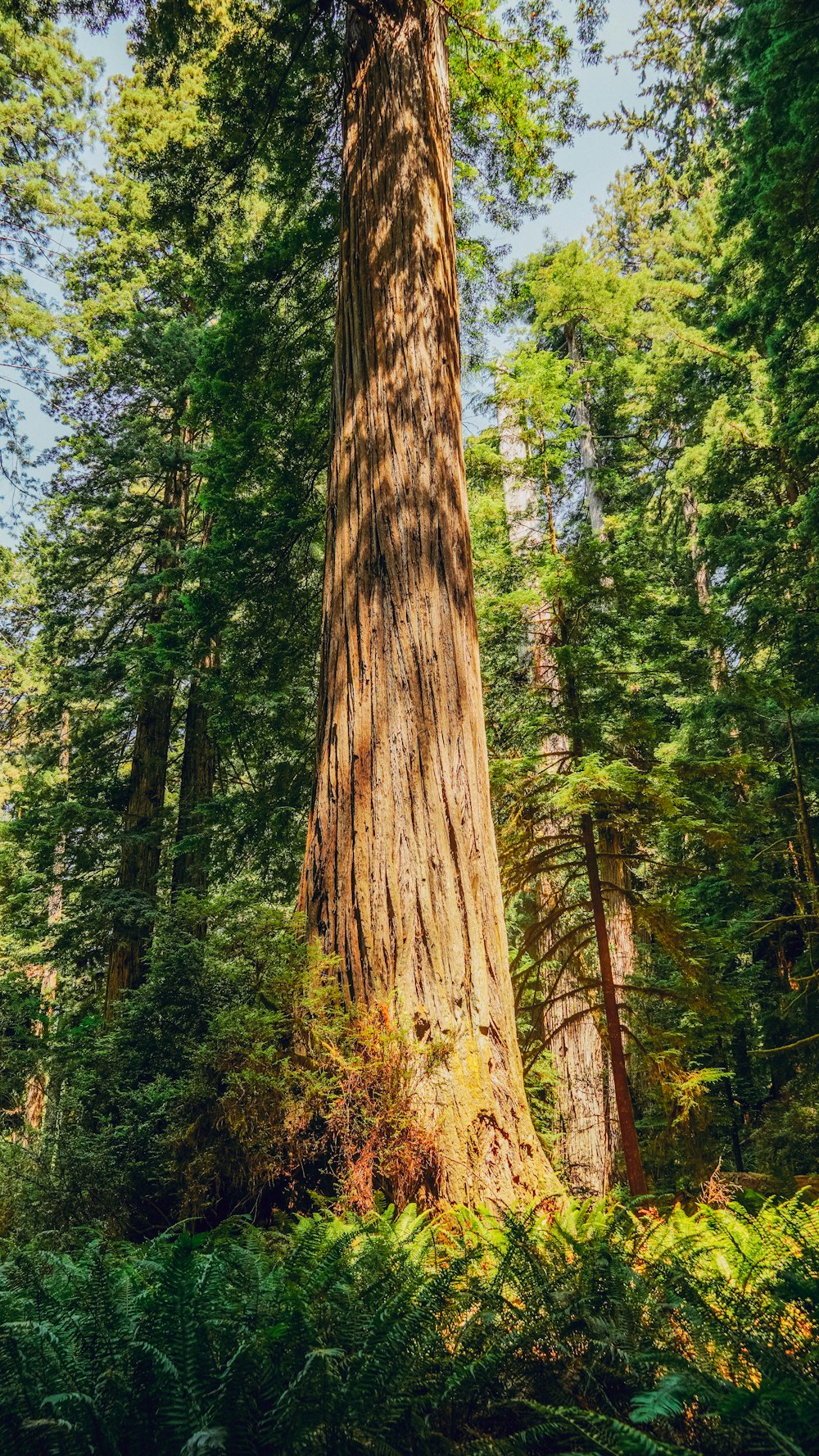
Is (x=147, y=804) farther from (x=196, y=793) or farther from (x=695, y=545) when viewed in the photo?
(x=695, y=545)

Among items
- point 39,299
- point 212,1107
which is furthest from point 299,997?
point 39,299

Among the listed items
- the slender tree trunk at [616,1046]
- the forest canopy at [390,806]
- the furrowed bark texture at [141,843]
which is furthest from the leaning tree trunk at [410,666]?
the furrowed bark texture at [141,843]

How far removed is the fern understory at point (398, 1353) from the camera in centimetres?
126

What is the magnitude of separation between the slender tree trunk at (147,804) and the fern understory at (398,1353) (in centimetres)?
655

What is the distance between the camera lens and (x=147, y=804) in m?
10.3

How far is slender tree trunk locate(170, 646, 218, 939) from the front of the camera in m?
7.80

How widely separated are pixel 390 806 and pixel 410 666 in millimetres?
701

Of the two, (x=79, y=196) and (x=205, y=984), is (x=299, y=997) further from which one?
(x=79, y=196)

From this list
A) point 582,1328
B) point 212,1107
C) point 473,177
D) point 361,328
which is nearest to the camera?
point 582,1328

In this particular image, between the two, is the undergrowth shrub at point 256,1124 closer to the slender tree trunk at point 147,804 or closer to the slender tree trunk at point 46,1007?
the slender tree trunk at point 46,1007

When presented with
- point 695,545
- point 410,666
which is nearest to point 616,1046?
point 410,666

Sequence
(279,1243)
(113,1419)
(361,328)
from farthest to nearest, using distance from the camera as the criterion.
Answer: (361,328) < (279,1243) < (113,1419)

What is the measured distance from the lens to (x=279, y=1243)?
2389 millimetres

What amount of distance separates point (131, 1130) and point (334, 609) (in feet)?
8.29
